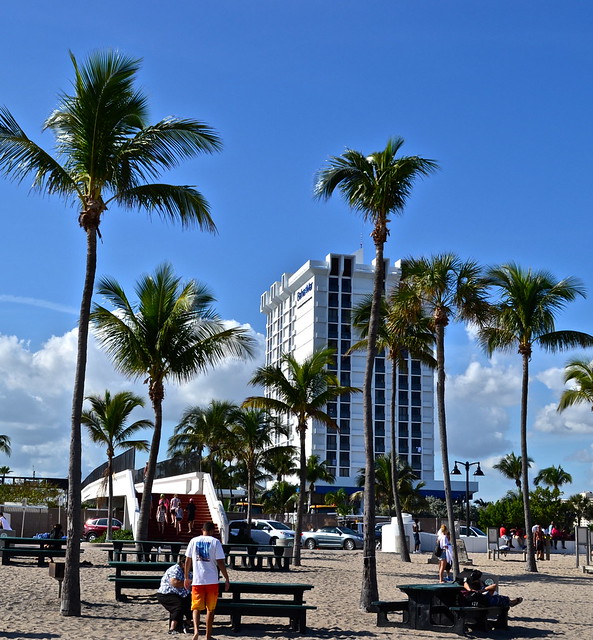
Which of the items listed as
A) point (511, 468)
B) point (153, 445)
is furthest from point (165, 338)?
point (511, 468)

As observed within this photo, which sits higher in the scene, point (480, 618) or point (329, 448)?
point (329, 448)

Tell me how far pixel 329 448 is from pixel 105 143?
10595 cm

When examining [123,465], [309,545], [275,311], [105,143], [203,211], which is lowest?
[309,545]

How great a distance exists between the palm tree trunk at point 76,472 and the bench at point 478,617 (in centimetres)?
588

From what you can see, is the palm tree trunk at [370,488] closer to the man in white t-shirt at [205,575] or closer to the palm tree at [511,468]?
the man in white t-shirt at [205,575]

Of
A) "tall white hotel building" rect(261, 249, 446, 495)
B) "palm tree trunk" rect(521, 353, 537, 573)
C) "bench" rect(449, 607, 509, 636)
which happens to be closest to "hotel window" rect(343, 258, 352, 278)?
"tall white hotel building" rect(261, 249, 446, 495)

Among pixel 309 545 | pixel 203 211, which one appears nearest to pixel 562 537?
pixel 309 545

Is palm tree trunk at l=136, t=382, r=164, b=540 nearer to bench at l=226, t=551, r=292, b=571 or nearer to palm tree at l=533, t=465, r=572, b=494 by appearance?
bench at l=226, t=551, r=292, b=571

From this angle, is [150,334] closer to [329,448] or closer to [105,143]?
[105,143]

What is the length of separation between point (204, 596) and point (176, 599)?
4.72 ft

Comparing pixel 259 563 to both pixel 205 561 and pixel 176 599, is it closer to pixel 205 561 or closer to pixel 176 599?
pixel 176 599

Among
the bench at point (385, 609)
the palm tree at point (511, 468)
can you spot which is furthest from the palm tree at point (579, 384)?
the palm tree at point (511, 468)

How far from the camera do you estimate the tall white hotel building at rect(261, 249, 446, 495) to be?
11912cm

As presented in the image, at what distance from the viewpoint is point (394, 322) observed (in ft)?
85.5
